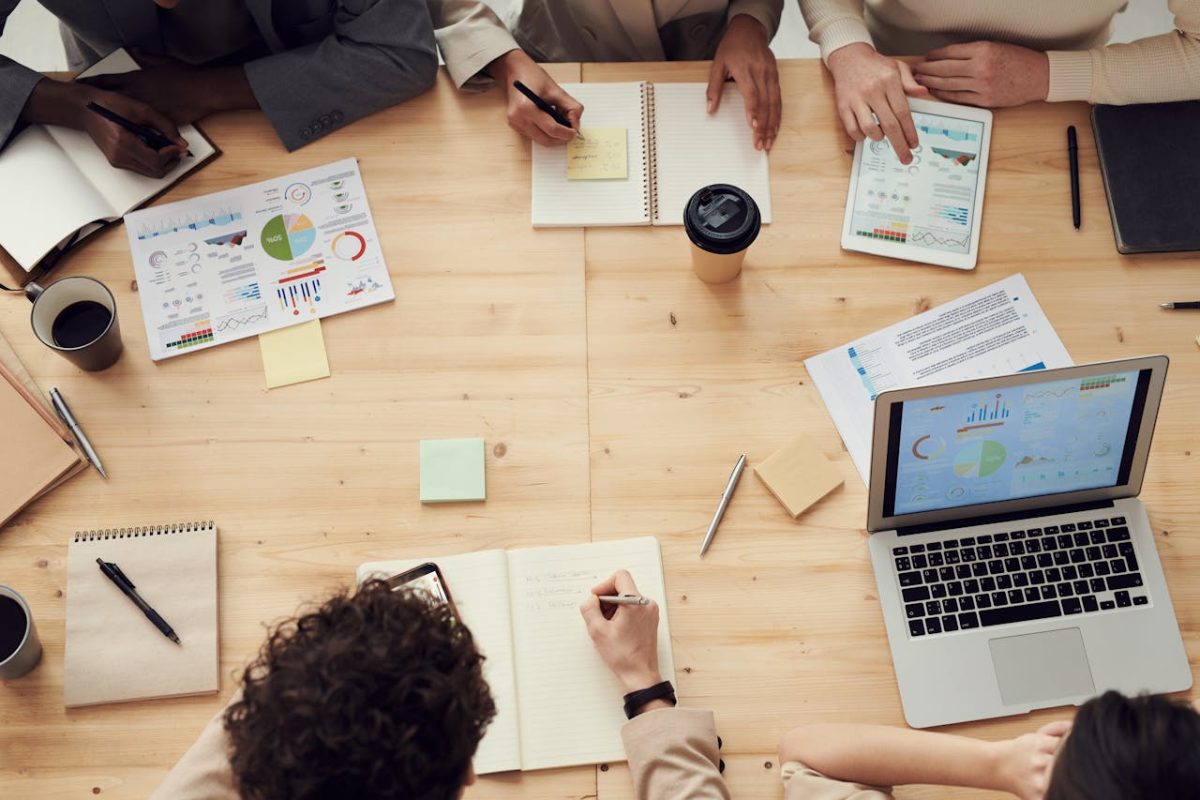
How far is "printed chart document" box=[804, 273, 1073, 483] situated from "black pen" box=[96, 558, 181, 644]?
843mm

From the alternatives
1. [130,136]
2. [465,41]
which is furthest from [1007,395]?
[130,136]

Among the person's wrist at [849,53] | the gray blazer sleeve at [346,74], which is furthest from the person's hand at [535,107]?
the person's wrist at [849,53]

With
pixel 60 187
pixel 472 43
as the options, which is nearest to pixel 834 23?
pixel 472 43

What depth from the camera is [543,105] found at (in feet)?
4.29

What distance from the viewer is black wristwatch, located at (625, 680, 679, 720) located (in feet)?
3.32

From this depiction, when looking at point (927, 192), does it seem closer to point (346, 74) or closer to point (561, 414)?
A: point (561, 414)

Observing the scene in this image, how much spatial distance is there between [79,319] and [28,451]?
178 millimetres

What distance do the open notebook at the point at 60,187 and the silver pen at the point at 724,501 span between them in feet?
2.86

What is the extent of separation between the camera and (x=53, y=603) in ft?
3.63

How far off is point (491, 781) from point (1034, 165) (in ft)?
3.61

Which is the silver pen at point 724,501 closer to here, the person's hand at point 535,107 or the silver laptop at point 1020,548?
the silver laptop at point 1020,548

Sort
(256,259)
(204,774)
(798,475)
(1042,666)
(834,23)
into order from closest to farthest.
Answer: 1. (204,774)
2. (1042,666)
3. (798,475)
4. (256,259)
5. (834,23)

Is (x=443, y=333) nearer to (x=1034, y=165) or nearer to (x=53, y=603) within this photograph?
(x=53, y=603)

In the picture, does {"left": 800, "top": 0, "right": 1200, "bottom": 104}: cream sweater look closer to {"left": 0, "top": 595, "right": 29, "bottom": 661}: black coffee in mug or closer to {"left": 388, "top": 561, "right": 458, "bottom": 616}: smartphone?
{"left": 388, "top": 561, "right": 458, "bottom": 616}: smartphone
